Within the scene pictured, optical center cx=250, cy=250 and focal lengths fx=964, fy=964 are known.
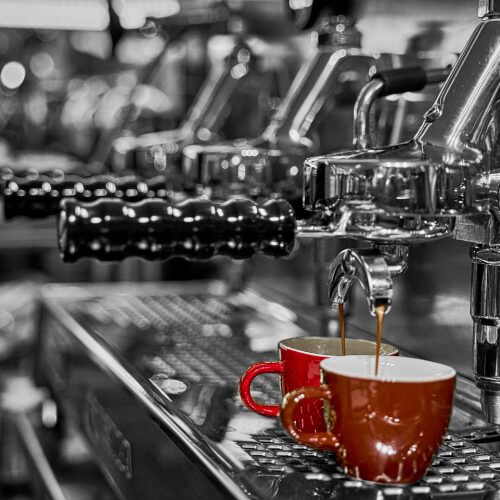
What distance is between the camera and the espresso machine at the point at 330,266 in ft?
2.22

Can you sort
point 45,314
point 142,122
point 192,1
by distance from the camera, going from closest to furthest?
1. point 45,314
2. point 192,1
3. point 142,122

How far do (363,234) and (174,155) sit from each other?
0.70 m

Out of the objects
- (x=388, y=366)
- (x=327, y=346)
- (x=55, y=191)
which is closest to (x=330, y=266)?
(x=327, y=346)

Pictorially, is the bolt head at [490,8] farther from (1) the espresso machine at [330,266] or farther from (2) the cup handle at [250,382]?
(2) the cup handle at [250,382]

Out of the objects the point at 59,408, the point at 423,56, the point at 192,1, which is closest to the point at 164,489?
the point at 423,56

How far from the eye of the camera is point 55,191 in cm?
110

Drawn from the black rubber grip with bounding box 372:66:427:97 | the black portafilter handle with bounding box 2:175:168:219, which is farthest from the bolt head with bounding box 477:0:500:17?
the black portafilter handle with bounding box 2:175:168:219

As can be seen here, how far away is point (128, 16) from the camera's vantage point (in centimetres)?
184

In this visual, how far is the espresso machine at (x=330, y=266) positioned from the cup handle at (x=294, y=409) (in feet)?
0.10

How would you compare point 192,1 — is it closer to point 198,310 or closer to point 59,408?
point 198,310

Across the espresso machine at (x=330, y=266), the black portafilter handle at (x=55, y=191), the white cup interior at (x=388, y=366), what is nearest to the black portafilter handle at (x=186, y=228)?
the espresso machine at (x=330, y=266)

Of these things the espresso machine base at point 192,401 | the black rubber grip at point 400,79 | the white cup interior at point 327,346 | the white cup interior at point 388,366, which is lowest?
the espresso machine base at point 192,401

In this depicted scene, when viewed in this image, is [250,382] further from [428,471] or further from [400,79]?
[400,79]

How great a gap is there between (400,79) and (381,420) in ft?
1.36
